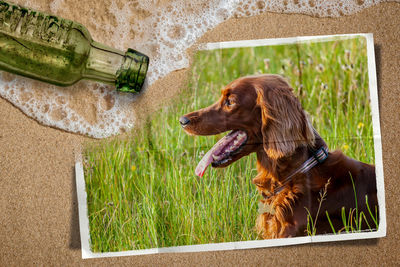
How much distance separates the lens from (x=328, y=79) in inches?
35.3

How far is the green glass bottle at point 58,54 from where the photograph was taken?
786mm

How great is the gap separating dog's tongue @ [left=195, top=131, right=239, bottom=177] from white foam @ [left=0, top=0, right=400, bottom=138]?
0.66ft

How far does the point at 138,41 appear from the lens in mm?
931

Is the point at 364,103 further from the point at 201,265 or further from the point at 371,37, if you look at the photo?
the point at 201,265

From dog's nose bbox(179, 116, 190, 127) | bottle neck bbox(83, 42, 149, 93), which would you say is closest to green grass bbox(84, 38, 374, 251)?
dog's nose bbox(179, 116, 190, 127)

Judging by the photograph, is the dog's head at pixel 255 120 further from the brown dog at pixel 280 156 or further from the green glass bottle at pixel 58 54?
the green glass bottle at pixel 58 54

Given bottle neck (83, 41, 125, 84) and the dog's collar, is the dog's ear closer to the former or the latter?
the dog's collar

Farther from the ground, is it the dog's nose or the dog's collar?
the dog's nose

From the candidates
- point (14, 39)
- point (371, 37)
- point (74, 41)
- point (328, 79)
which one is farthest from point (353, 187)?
point (14, 39)

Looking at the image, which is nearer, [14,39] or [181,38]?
[14,39]

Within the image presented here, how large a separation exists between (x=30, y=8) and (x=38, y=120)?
0.27 m

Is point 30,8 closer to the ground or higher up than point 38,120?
higher up

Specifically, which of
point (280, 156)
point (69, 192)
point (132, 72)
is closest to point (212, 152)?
point (280, 156)

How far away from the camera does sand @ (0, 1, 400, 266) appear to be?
3.00 ft
